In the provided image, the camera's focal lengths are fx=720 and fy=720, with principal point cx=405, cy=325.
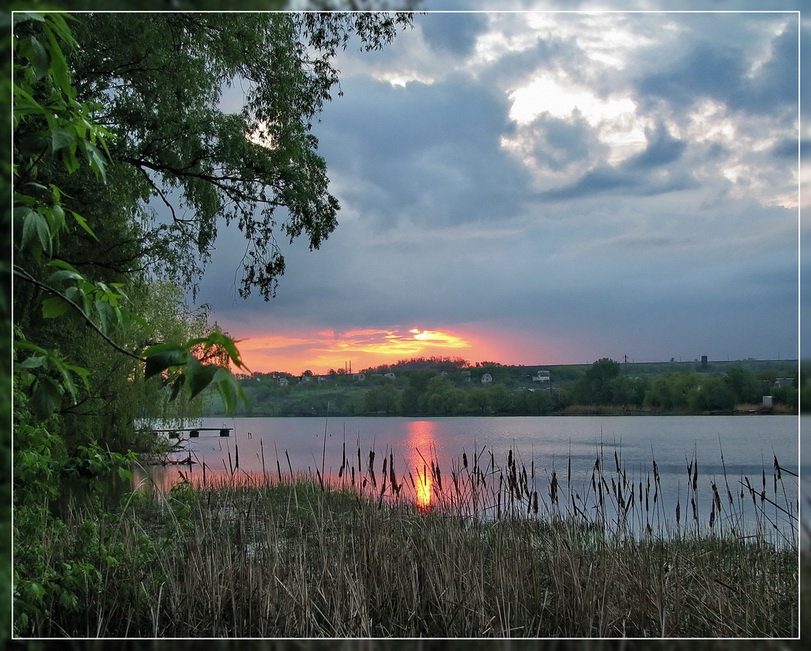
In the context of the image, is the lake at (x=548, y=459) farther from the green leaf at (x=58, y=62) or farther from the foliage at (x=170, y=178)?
the green leaf at (x=58, y=62)

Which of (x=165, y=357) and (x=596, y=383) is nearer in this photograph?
(x=165, y=357)

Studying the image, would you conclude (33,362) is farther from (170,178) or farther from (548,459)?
(548,459)

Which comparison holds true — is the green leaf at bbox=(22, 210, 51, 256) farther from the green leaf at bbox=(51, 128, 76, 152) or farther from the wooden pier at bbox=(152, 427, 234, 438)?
the wooden pier at bbox=(152, 427, 234, 438)

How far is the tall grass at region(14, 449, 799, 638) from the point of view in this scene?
244 cm

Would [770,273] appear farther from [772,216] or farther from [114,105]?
[114,105]

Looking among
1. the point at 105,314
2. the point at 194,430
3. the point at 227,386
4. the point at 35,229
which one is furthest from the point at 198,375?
the point at 194,430

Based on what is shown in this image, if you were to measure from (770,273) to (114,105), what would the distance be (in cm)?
269

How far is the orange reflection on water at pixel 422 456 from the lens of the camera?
9.39 ft

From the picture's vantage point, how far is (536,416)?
279cm

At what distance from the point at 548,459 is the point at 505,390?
337mm

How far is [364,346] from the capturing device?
2787 millimetres

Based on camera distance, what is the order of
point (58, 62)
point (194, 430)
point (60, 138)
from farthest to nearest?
point (194, 430)
point (60, 138)
point (58, 62)

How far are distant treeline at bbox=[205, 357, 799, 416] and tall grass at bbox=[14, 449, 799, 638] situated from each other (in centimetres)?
24

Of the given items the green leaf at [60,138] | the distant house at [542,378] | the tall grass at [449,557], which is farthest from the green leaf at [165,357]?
the distant house at [542,378]
